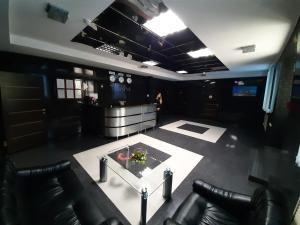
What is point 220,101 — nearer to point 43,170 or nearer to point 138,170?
point 138,170

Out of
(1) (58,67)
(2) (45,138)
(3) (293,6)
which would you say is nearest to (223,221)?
(3) (293,6)

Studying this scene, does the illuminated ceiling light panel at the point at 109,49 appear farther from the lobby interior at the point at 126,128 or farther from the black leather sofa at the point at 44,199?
the black leather sofa at the point at 44,199

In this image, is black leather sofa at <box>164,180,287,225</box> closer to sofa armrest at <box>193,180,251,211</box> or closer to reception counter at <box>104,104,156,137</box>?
sofa armrest at <box>193,180,251,211</box>

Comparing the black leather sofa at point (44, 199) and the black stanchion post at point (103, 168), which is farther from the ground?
the black leather sofa at point (44, 199)

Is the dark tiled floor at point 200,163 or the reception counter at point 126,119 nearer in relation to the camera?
the dark tiled floor at point 200,163

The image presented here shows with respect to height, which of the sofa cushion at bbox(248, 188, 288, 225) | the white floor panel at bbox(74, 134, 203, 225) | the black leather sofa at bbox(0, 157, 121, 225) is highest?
the sofa cushion at bbox(248, 188, 288, 225)

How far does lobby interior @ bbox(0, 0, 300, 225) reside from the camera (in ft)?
4.53

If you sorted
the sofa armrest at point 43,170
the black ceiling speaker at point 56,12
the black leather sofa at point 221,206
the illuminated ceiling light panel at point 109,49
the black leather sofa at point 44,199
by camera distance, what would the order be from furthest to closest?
the illuminated ceiling light panel at point 109,49 < the black ceiling speaker at point 56,12 < the sofa armrest at point 43,170 < the black leather sofa at point 221,206 < the black leather sofa at point 44,199

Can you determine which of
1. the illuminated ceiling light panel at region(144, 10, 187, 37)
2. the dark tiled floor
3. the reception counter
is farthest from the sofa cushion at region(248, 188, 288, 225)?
the reception counter

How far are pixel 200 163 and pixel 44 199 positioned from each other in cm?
291

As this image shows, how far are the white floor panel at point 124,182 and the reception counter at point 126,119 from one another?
43 cm

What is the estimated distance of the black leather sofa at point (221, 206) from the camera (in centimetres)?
116

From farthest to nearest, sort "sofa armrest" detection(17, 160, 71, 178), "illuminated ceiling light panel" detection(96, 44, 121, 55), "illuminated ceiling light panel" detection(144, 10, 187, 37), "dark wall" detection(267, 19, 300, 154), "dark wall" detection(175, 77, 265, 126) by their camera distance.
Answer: "dark wall" detection(175, 77, 265, 126)
"illuminated ceiling light panel" detection(96, 44, 121, 55)
"illuminated ceiling light panel" detection(144, 10, 187, 37)
"sofa armrest" detection(17, 160, 71, 178)
"dark wall" detection(267, 19, 300, 154)

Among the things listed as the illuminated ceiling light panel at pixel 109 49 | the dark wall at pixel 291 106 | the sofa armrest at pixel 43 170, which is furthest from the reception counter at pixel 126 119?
the dark wall at pixel 291 106
